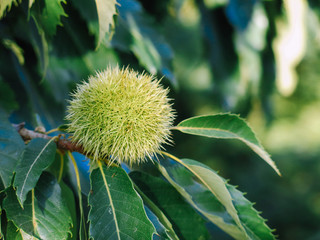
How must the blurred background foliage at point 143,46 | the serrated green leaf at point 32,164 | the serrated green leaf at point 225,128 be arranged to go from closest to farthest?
the serrated green leaf at point 32,164
the serrated green leaf at point 225,128
the blurred background foliage at point 143,46

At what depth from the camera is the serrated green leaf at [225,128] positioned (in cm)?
75

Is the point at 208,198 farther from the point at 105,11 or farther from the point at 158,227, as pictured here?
the point at 105,11

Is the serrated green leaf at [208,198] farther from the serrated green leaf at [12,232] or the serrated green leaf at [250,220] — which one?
the serrated green leaf at [12,232]

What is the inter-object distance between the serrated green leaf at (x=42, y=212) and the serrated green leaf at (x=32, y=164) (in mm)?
36

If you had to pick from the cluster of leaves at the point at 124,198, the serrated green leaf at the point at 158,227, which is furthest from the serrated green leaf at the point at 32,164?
the serrated green leaf at the point at 158,227

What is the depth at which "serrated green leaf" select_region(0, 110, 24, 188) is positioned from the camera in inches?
27.3

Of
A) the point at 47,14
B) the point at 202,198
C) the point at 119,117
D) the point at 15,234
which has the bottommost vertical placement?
the point at 15,234

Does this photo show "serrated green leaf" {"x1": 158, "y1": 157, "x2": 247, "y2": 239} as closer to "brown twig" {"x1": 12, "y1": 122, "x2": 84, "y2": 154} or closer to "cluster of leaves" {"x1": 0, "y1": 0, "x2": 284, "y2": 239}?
"cluster of leaves" {"x1": 0, "y1": 0, "x2": 284, "y2": 239}

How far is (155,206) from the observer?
2.43 ft

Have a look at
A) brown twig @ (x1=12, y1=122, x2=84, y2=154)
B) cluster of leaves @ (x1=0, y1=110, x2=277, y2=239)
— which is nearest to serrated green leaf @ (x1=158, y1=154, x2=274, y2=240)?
cluster of leaves @ (x1=0, y1=110, x2=277, y2=239)

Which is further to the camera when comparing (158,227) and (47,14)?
(47,14)

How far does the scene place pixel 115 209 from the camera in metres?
0.68

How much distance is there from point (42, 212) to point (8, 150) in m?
0.13

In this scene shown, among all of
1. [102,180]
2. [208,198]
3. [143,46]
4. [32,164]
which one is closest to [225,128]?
[208,198]
